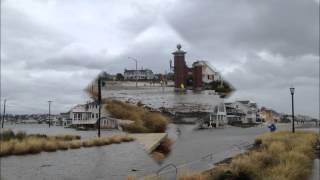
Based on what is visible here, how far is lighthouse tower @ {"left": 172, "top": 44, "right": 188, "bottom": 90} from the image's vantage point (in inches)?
848

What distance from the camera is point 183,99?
2106cm

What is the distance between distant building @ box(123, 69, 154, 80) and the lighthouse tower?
135 centimetres

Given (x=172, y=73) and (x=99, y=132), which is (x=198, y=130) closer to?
(x=172, y=73)

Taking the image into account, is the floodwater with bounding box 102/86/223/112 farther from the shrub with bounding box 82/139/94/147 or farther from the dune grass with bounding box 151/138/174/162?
the shrub with bounding box 82/139/94/147

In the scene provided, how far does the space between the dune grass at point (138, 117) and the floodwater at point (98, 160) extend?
65 centimetres

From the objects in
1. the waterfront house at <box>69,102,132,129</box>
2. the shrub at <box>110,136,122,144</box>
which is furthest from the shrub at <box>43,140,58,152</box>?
the shrub at <box>110,136,122,144</box>

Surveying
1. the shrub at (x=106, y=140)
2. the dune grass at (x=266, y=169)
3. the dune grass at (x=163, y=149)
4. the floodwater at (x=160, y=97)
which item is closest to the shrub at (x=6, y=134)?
the dune grass at (x=266, y=169)

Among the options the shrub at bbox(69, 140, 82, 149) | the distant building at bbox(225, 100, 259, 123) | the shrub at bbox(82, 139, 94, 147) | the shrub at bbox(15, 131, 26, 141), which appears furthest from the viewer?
the distant building at bbox(225, 100, 259, 123)

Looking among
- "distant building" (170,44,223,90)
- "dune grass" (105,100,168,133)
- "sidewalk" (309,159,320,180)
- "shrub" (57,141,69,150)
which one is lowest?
"sidewalk" (309,159,320,180)

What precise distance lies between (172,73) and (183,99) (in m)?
1.69

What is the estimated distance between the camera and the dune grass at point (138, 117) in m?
21.2

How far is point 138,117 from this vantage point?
2253 centimetres

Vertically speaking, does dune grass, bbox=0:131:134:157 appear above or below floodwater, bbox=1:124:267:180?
above

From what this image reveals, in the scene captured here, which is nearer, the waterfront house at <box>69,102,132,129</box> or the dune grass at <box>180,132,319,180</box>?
the dune grass at <box>180,132,319,180</box>
